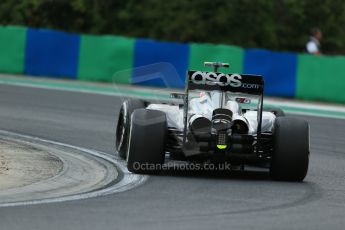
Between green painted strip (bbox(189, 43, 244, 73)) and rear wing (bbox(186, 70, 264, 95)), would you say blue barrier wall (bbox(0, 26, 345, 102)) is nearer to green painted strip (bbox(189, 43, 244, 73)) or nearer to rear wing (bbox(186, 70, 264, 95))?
green painted strip (bbox(189, 43, 244, 73))

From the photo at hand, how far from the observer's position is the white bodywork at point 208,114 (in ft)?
39.3

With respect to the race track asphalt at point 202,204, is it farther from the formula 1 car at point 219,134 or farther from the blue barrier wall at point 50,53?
the blue barrier wall at point 50,53

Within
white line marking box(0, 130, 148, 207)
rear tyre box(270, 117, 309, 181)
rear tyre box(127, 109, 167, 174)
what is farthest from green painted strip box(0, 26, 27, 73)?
rear tyre box(270, 117, 309, 181)

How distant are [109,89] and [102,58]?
195 cm

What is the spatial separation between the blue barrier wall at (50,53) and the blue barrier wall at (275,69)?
16.0 feet

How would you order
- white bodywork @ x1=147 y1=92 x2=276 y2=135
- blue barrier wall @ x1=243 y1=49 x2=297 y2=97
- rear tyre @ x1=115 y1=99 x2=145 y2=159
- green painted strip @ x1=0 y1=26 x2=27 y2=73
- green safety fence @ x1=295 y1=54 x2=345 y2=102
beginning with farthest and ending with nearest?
green painted strip @ x1=0 y1=26 x2=27 y2=73 < blue barrier wall @ x1=243 y1=49 x2=297 y2=97 < green safety fence @ x1=295 y1=54 x2=345 y2=102 < rear tyre @ x1=115 y1=99 x2=145 y2=159 < white bodywork @ x1=147 y1=92 x2=276 y2=135

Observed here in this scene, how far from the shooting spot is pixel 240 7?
32.9 meters

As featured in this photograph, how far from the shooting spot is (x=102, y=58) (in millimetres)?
26953

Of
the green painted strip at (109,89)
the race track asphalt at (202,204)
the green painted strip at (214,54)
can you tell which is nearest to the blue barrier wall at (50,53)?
the green painted strip at (109,89)

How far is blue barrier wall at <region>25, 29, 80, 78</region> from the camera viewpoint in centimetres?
2709

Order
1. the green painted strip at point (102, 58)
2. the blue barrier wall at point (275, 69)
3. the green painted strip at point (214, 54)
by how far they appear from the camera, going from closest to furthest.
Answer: the blue barrier wall at point (275, 69) → the green painted strip at point (214, 54) → the green painted strip at point (102, 58)

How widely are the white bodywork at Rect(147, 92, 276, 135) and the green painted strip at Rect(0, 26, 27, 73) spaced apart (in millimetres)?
15404

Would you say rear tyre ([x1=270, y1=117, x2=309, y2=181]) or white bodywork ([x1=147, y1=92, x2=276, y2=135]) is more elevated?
white bodywork ([x1=147, y1=92, x2=276, y2=135])

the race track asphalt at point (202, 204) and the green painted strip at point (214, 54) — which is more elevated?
the green painted strip at point (214, 54)
